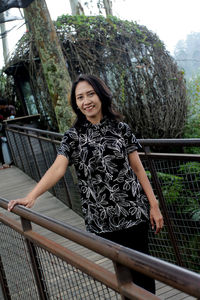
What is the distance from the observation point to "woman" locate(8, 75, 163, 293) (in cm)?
218

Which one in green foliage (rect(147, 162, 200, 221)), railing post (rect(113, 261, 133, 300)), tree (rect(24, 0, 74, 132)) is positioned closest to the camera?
railing post (rect(113, 261, 133, 300))

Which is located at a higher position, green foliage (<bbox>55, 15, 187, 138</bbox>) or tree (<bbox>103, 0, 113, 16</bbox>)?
tree (<bbox>103, 0, 113, 16</bbox>)

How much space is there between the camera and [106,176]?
85.4 inches

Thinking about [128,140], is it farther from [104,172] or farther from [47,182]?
[47,182]

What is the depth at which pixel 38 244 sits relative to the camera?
6.50ft

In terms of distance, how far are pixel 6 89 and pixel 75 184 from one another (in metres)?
6.95

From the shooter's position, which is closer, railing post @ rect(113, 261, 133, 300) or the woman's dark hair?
railing post @ rect(113, 261, 133, 300)

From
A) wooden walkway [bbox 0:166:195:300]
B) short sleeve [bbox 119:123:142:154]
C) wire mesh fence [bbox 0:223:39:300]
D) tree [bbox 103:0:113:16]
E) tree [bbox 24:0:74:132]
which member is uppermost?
tree [bbox 103:0:113:16]

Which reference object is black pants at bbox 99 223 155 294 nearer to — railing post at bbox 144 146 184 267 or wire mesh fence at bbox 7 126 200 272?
wire mesh fence at bbox 7 126 200 272

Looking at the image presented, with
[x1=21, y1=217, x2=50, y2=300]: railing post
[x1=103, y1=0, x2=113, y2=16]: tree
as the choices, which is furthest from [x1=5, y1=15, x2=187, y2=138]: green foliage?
[x1=21, y1=217, x2=50, y2=300]: railing post

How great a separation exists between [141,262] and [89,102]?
1.29 meters

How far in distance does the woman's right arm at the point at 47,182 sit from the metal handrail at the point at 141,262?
1.60 feet

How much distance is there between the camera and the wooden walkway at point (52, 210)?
3185mm

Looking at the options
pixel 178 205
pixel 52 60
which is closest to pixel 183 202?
pixel 178 205
